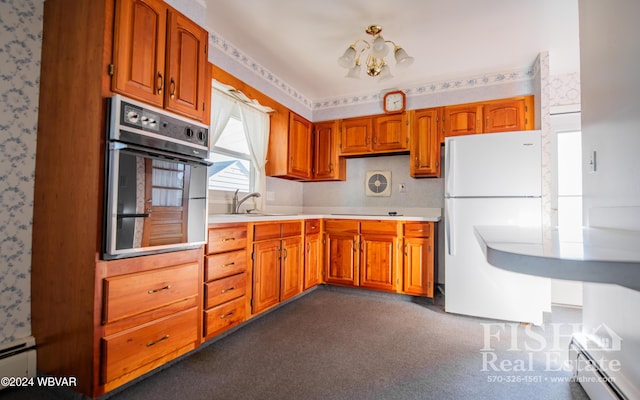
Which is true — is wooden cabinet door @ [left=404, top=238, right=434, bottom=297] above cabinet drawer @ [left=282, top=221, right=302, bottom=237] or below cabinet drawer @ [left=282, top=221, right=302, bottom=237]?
Result: below

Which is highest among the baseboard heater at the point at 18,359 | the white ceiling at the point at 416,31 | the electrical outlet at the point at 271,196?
the white ceiling at the point at 416,31

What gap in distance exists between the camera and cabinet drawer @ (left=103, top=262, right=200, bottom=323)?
1.45 meters

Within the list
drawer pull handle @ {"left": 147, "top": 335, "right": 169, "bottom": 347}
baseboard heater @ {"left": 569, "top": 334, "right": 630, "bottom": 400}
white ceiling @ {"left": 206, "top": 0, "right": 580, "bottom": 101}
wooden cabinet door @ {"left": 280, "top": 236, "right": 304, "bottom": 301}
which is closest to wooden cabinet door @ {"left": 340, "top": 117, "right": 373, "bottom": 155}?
white ceiling @ {"left": 206, "top": 0, "right": 580, "bottom": 101}

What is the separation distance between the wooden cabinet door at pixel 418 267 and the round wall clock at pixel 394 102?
62.6 inches

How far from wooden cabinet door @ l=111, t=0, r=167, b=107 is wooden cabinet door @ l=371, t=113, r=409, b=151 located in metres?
2.52

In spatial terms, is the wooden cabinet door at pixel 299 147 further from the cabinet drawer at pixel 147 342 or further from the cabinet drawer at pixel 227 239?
the cabinet drawer at pixel 147 342

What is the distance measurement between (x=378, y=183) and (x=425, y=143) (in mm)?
795

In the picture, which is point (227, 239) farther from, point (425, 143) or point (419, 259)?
point (425, 143)

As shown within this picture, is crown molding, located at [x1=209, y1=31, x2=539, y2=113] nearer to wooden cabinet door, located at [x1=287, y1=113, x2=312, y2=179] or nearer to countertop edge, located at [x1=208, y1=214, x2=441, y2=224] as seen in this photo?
wooden cabinet door, located at [x1=287, y1=113, x2=312, y2=179]

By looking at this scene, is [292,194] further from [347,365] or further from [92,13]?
[92,13]

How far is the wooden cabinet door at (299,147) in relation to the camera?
358 centimetres

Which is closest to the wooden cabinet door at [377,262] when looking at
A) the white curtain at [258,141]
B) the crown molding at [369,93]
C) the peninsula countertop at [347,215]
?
the peninsula countertop at [347,215]

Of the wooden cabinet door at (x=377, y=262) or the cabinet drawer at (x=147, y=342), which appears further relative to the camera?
the wooden cabinet door at (x=377, y=262)

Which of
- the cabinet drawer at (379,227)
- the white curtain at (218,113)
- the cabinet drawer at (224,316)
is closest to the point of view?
the cabinet drawer at (224,316)
